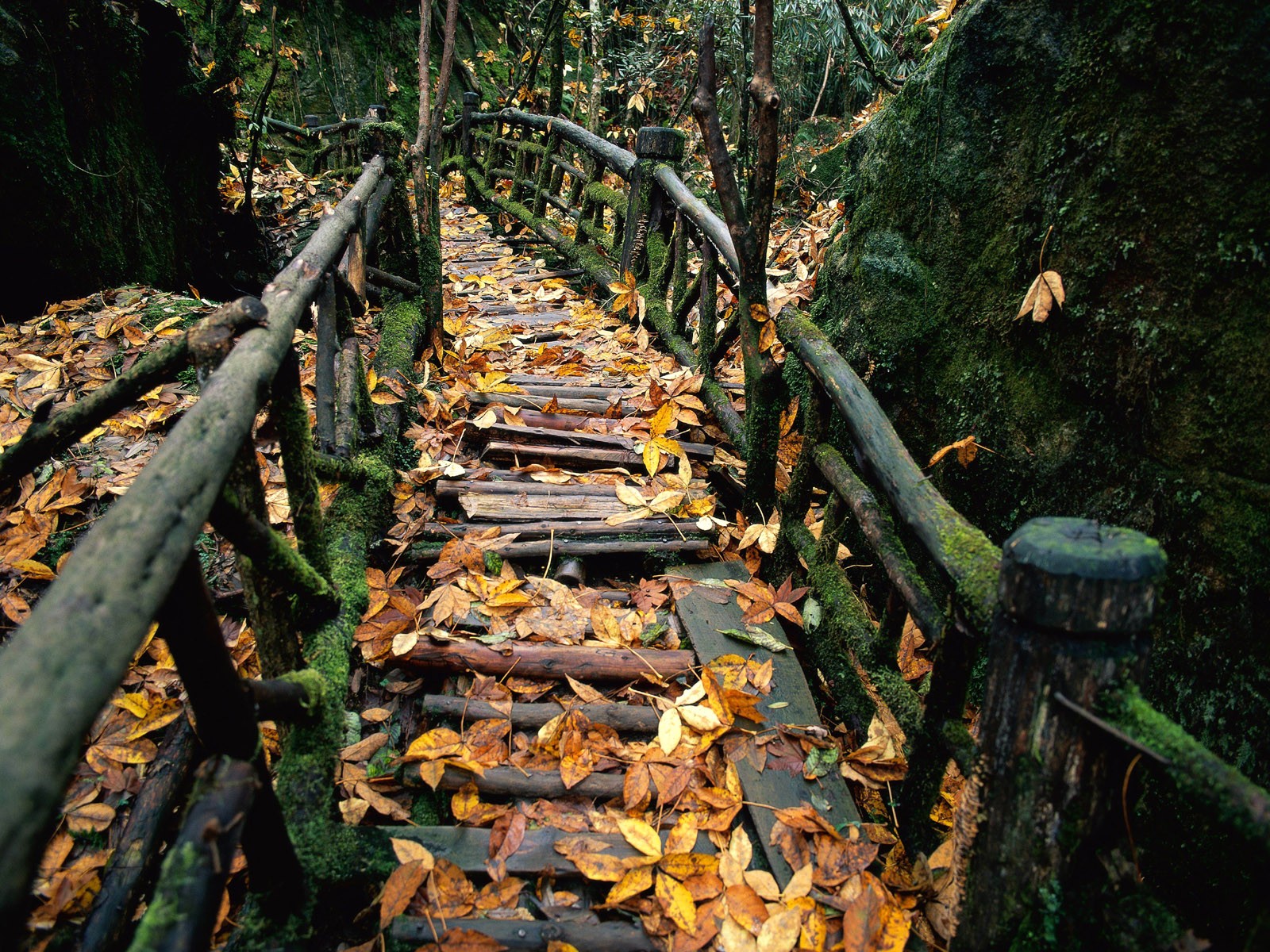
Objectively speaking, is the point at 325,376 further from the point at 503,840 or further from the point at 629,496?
the point at 503,840

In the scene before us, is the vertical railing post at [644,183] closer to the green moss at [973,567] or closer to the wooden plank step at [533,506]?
the wooden plank step at [533,506]

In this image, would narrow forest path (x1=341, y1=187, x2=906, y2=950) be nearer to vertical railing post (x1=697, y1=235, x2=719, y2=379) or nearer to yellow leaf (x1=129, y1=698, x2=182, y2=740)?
vertical railing post (x1=697, y1=235, x2=719, y2=379)

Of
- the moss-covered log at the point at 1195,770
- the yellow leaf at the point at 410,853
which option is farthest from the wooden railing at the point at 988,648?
the yellow leaf at the point at 410,853

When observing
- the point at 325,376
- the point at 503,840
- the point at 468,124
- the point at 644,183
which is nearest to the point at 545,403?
the point at 325,376

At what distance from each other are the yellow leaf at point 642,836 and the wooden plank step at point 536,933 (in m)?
0.18

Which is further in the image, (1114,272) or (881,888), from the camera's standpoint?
(1114,272)

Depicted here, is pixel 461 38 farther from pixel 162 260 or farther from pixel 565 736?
pixel 565 736

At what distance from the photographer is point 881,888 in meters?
1.78

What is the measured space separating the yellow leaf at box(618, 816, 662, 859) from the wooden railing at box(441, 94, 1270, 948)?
67cm

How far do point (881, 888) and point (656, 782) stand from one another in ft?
2.06

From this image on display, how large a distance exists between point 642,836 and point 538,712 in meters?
0.54

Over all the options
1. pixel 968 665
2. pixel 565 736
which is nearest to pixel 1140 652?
pixel 968 665

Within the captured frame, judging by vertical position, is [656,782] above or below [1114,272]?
below

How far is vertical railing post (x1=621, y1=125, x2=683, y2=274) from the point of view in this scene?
475 cm
